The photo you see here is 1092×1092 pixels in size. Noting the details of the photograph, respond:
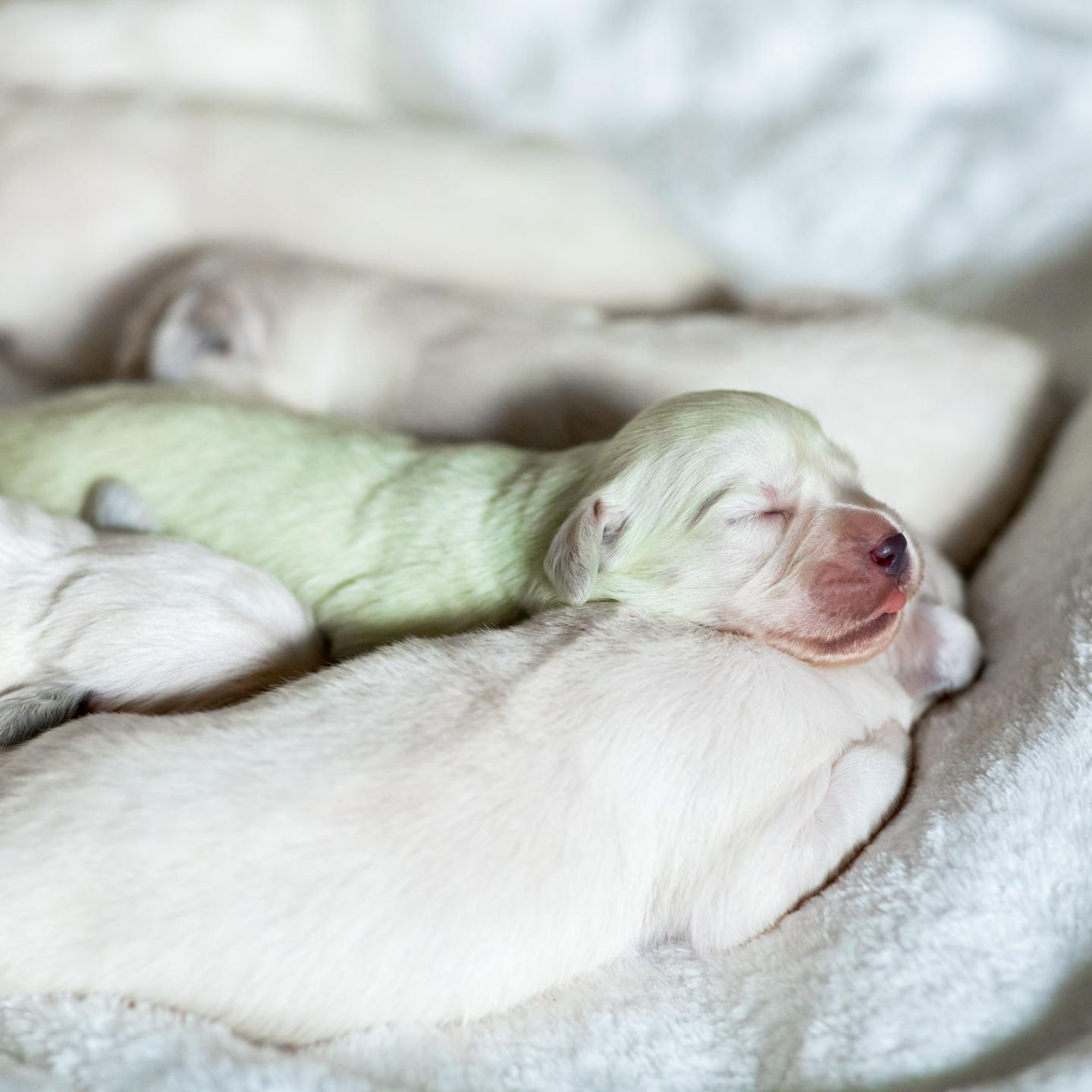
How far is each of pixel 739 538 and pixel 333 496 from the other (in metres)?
0.57

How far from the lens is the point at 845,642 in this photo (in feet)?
4.75

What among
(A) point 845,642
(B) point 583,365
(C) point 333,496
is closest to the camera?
(A) point 845,642

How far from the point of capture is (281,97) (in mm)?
2805

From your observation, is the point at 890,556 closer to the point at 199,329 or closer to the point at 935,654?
the point at 935,654

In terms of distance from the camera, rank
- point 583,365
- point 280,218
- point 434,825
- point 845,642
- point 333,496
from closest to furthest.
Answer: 1. point 434,825
2. point 845,642
3. point 333,496
4. point 583,365
5. point 280,218

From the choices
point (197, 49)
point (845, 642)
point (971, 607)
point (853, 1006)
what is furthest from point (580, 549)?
point (197, 49)

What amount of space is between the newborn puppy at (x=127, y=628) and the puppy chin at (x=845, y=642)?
0.57 m

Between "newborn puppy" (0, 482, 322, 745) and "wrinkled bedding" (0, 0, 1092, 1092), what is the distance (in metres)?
0.35

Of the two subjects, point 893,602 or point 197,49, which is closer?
point 893,602

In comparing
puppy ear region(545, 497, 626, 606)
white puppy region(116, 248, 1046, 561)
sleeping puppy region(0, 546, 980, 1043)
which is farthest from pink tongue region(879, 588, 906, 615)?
white puppy region(116, 248, 1046, 561)

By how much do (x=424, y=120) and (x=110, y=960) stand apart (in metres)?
2.13

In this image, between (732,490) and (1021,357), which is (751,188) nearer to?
(1021,357)

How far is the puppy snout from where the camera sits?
1.42 m

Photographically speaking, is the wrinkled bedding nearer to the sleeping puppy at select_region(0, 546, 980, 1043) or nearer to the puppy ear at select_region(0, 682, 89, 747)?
the sleeping puppy at select_region(0, 546, 980, 1043)
